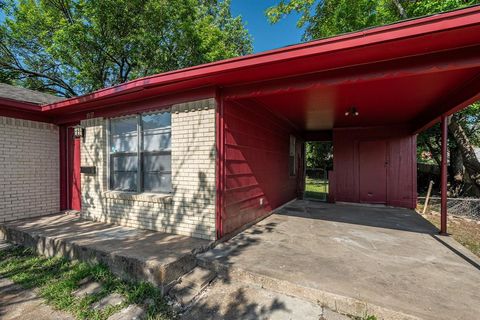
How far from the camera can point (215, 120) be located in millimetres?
3297

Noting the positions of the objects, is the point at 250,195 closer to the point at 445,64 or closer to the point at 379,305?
the point at 379,305

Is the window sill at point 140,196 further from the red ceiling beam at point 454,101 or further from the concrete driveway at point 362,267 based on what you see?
the red ceiling beam at point 454,101

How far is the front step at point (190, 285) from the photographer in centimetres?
230

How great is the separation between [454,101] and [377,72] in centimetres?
198

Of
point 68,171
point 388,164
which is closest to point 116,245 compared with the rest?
point 68,171

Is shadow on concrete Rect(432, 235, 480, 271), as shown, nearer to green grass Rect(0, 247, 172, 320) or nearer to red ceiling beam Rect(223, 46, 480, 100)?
red ceiling beam Rect(223, 46, 480, 100)

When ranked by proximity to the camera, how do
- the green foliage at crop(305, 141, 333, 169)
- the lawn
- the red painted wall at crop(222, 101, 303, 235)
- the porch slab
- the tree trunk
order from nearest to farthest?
the porch slab → the red painted wall at crop(222, 101, 303, 235) → the lawn → the tree trunk → the green foliage at crop(305, 141, 333, 169)

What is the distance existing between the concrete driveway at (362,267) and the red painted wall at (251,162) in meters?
0.48

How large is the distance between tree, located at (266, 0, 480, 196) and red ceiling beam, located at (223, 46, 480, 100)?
727cm

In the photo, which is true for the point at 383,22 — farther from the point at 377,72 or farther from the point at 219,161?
the point at 219,161

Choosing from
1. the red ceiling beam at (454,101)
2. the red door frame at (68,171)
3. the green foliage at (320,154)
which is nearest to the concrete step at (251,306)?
the red ceiling beam at (454,101)

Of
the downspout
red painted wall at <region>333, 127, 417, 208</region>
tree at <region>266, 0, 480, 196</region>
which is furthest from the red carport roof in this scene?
tree at <region>266, 0, 480, 196</region>

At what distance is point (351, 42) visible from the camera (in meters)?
2.13

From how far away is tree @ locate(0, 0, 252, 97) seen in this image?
10680 millimetres
